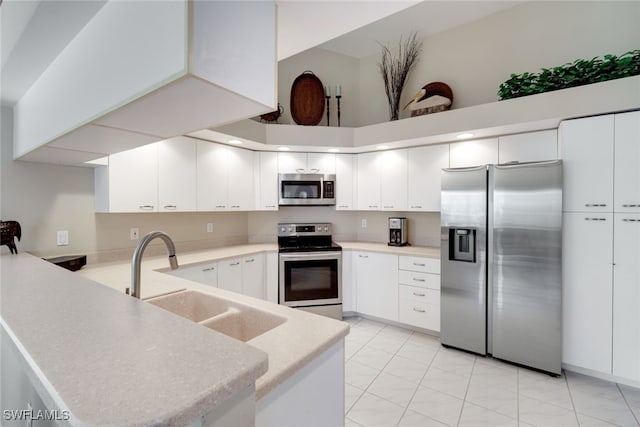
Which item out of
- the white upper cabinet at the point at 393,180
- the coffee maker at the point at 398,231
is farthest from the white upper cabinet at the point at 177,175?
the coffee maker at the point at 398,231

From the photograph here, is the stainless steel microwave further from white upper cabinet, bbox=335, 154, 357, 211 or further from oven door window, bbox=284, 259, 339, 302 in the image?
oven door window, bbox=284, 259, 339, 302

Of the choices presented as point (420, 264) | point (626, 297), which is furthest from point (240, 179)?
point (626, 297)

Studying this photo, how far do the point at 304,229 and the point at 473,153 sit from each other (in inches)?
85.5

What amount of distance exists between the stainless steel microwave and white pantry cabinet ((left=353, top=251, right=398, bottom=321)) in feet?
2.63

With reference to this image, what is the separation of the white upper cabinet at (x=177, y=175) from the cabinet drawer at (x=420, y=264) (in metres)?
2.28

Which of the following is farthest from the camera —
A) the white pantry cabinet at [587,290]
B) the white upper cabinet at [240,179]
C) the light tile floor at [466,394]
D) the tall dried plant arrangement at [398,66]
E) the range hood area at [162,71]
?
the tall dried plant arrangement at [398,66]

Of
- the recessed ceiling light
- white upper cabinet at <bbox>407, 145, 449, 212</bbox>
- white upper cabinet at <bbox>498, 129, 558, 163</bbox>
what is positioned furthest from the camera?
white upper cabinet at <bbox>407, 145, 449, 212</bbox>

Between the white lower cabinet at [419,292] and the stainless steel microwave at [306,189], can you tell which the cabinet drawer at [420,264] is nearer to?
the white lower cabinet at [419,292]

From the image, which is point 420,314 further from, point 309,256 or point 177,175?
point 177,175

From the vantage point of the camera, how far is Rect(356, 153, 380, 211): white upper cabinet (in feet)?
11.7

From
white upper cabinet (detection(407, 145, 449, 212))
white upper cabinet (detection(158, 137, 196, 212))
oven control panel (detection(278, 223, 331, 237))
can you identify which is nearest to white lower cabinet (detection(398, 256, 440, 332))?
white upper cabinet (detection(407, 145, 449, 212))

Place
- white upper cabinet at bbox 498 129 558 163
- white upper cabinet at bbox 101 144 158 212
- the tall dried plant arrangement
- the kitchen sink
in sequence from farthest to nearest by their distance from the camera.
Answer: the tall dried plant arrangement < white upper cabinet at bbox 498 129 558 163 < white upper cabinet at bbox 101 144 158 212 < the kitchen sink

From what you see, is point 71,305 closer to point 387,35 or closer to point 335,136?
point 335,136

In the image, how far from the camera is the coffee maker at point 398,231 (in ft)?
11.5
